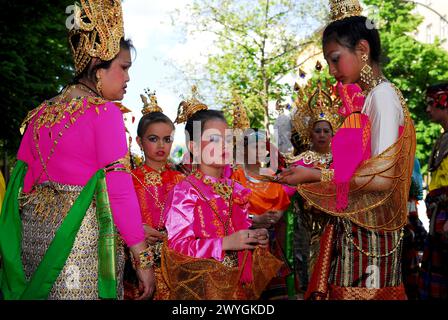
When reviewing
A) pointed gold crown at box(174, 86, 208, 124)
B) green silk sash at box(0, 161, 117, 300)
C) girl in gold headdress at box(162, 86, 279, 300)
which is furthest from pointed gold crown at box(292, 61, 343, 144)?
green silk sash at box(0, 161, 117, 300)

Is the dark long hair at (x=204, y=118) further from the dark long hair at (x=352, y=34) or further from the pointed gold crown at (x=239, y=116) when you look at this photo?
the pointed gold crown at (x=239, y=116)

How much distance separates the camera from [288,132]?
8914 millimetres

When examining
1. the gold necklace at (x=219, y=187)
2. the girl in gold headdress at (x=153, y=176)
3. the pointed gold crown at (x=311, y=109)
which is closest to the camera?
the gold necklace at (x=219, y=187)

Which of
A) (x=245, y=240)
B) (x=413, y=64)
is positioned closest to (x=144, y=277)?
(x=245, y=240)

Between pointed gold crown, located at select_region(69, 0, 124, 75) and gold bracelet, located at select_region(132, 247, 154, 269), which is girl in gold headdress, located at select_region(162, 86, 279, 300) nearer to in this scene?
gold bracelet, located at select_region(132, 247, 154, 269)

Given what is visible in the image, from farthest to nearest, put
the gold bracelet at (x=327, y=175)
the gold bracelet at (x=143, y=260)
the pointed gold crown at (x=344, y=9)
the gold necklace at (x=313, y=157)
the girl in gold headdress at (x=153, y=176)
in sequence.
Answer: the gold necklace at (x=313, y=157)
the girl in gold headdress at (x=153, y=176)
the pointed gold crown at (x=344, y=9)
the gold bracelet at (x=327, y=175)
the gold bracelet at (x=143, y=260)

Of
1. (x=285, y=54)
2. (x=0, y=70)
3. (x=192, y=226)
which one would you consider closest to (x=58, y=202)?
(x=192, y=226)

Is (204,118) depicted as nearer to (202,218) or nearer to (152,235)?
(202,218)

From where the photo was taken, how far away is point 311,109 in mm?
7910

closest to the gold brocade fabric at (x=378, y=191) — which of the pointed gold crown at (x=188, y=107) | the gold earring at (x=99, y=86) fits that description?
the gold earring at (x=99, y=86)

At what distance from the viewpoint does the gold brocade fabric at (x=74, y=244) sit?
9.78 ft

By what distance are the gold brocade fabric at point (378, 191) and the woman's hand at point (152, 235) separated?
175cm

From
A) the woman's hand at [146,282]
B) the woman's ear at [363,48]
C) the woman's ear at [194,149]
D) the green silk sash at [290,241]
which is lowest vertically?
the green silk sash at [290,241]
